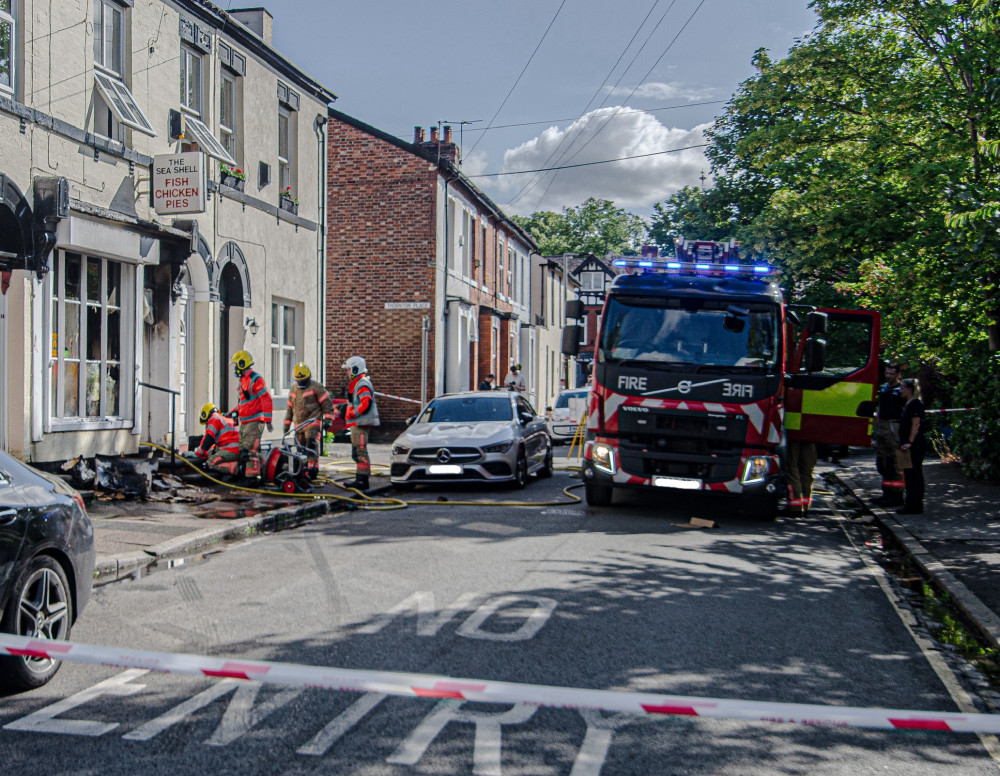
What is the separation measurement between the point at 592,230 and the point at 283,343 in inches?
2404

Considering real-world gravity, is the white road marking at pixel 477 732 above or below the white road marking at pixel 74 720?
below

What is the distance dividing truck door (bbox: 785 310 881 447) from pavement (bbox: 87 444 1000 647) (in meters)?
1.13

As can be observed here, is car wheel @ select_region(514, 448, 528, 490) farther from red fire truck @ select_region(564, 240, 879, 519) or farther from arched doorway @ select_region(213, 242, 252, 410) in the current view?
arched doorway @ select_region(213, 242, 252, 410)


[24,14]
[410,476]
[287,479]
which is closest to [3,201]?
[24,14]

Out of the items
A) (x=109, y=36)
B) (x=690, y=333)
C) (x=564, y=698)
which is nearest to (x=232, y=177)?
(x=109, y=36)

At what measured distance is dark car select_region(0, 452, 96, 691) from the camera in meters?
4.42

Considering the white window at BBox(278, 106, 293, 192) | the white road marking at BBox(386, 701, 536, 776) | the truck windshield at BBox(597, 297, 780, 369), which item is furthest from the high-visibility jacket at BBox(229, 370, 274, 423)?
the white road marking at BBox(386, 701, 536, 776)

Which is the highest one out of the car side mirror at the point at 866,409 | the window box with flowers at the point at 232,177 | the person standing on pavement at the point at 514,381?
the window box with flowers at the point at 232,177

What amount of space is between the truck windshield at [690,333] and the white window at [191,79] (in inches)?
298

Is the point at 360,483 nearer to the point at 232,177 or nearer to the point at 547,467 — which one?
the point at 547,467

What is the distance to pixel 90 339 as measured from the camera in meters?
12.7

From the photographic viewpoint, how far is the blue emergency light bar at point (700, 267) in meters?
12.2

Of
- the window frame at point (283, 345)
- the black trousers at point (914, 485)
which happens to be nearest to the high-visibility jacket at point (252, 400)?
the window frame at point (283, 345)

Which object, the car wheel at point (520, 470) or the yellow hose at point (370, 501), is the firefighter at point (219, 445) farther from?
the car wheel at point (520, 470)
